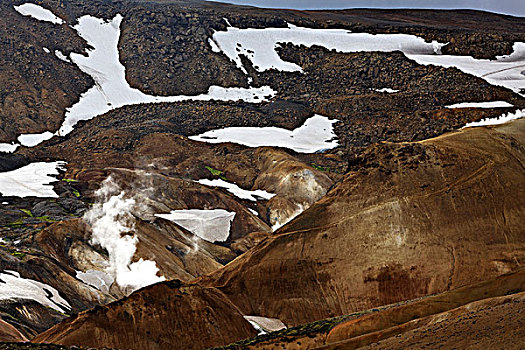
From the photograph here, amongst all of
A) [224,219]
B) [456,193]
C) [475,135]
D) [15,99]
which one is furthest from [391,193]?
[15,99]

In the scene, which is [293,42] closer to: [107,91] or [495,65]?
[107,91]

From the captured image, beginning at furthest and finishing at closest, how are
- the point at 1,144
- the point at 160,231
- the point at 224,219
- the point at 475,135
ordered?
the point at 1,144 < the point at 224,219 < the point at 160,231 < the point at 475,135

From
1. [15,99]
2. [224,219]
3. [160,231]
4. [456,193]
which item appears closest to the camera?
[456,193]

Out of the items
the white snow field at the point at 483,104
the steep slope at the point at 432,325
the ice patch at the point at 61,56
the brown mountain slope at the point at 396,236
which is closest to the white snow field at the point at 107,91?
the ice patch at the point at 61,56

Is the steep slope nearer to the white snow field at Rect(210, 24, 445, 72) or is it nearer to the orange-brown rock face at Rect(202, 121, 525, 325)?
the orange-brown rock face at Rect(202, 121, 525, 325)

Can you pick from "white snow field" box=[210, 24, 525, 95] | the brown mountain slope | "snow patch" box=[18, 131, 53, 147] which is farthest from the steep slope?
"white snow field" box=[210, 24, 525, 95]

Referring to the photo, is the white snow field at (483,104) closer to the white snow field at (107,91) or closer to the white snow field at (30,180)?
the white snow field at (107,91)

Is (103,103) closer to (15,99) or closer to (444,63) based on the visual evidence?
(15,99)
